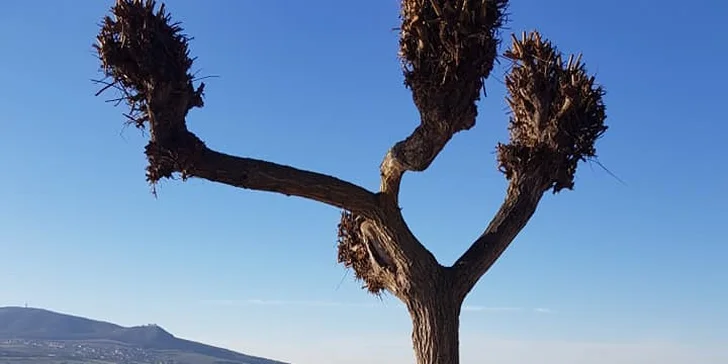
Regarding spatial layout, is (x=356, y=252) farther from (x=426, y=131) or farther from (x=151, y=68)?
(x=151, y=68)

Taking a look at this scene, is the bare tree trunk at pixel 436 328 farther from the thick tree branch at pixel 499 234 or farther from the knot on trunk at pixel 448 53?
the knot on trunk at pixel 448 53

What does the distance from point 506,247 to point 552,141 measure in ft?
4.03

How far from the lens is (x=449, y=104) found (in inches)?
304

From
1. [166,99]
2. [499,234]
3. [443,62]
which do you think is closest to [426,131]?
[443,62]

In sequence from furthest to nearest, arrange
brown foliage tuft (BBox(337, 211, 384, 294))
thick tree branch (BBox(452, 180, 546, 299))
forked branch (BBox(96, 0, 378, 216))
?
brown foliage tuft (BBox(337, 211, 384, 294)) → thick tree branch (BBox(452, 180, 546, 299)) → forked branch (BBox(96, 0, 378, 216))

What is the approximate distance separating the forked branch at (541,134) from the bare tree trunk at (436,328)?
0.62 m

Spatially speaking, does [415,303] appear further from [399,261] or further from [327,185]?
[327,185]

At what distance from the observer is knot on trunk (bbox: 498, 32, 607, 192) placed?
8.54 metres

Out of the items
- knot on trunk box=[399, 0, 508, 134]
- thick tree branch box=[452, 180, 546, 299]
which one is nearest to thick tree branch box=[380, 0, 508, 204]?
knot on trunk box=[399, 0, 508, 134]

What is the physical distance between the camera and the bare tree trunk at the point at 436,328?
7859 millimetres

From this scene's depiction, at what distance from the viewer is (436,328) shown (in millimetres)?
7871

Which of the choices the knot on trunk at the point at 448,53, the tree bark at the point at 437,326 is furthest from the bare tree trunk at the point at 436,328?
the knot on trunk at the point at 448,53

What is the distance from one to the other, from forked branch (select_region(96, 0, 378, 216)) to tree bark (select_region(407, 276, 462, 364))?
154 cm

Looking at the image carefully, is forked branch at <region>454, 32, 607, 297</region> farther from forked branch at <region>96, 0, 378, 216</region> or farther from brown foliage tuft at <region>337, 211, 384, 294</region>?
forked branch at <region>96, 0, 378, 216</region>
